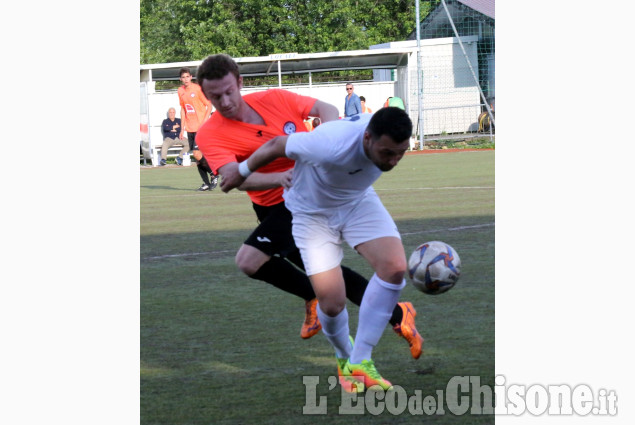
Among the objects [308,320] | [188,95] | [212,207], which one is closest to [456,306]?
[308,320]

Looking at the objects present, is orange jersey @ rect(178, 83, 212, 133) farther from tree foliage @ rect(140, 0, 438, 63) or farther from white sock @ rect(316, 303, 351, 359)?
tree foliage @ rect(140, 0, 438, 63)

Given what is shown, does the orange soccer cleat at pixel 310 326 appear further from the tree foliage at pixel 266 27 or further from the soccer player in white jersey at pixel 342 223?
the tree foliage at pixel 266 27

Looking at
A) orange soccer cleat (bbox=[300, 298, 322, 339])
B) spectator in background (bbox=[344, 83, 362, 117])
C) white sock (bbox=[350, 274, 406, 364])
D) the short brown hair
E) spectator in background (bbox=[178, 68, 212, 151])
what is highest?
spectator in background (bbox=[344, 83, 362, 117])

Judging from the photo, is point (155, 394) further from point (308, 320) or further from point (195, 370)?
point (308, 320)

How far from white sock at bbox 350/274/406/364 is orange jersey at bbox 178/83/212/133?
12.3 meters

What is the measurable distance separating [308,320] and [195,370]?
88 cm

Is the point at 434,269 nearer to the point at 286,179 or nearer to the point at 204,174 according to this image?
the point at 286,179

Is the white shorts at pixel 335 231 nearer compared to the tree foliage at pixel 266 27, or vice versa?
the white shorts at pixel 335 231

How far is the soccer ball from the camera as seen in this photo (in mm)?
5359

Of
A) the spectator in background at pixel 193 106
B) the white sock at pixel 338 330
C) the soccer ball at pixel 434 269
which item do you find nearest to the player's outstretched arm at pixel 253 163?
the white sock at pixel 338 330

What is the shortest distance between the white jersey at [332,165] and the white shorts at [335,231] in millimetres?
51

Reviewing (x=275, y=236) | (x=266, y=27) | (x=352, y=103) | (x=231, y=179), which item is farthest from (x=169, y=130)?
(x=266, y=27)

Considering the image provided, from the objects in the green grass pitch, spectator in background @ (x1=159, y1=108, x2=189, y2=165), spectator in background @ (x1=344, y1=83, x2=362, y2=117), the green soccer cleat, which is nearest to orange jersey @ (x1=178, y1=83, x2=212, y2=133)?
the green grass pitch

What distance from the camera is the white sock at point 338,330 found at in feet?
16.2
